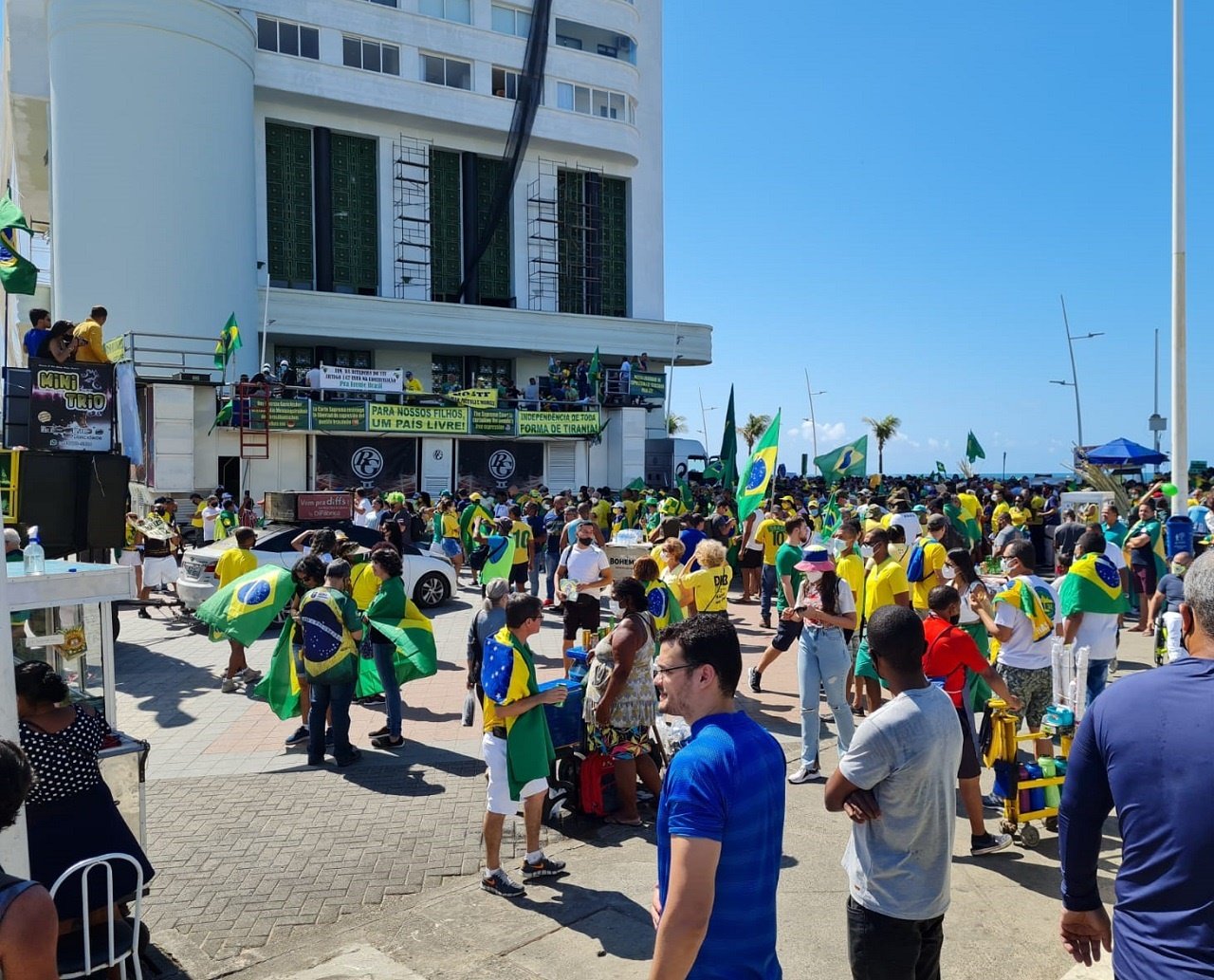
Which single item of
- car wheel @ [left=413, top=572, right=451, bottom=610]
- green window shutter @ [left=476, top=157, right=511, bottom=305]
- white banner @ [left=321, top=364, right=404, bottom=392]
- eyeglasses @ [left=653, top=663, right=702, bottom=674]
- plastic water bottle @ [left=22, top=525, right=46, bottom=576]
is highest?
green window shutter @ [left=476, top=157, right=511, bottom=305]

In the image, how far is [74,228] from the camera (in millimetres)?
28453

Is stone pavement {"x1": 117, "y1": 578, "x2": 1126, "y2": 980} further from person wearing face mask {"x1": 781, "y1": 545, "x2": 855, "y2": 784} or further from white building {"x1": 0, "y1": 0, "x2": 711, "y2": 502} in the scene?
white building {"x1": 0, "y1": 0, "x2": 711, "y2": 502}

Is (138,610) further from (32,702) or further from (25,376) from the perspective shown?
(32,702)

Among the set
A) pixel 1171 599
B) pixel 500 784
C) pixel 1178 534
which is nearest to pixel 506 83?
Answer: pixel 1178 534

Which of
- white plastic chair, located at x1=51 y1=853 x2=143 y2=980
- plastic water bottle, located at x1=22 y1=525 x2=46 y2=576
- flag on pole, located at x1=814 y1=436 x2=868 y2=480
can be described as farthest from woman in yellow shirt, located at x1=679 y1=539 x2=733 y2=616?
flag on pole, located at x1=814 y1=436 x2=868 y2=480

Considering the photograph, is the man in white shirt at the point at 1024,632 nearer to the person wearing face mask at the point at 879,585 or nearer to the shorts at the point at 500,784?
the person wearing face mask at the point at 879,585

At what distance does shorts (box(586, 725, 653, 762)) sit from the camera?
628 cm

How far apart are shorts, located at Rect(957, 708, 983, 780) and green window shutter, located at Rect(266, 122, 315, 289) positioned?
3448cm

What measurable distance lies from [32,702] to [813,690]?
500 cm

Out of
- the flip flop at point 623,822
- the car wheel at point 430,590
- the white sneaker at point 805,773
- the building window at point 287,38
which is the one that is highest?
the building window at point 287,38

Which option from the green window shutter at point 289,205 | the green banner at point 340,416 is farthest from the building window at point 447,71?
the green banner at point 340,416

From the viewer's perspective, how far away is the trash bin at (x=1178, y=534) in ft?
37.1

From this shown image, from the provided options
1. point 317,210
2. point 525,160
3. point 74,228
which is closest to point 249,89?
point 317,210

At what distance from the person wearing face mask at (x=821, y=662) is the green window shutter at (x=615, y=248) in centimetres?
3619
